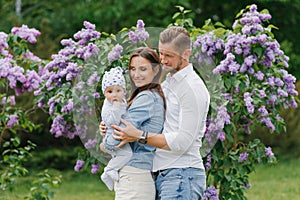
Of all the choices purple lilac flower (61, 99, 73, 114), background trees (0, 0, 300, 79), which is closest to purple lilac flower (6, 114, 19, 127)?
purple lilac flower (61, 99, 73, 114)

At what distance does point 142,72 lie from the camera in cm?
340

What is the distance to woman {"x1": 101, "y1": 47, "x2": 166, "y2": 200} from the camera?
337 centimetres

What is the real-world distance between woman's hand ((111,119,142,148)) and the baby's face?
0.11 m

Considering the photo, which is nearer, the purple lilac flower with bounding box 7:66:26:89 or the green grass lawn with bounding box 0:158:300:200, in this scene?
the purple lilac flower with bounding box 7:66:26:89

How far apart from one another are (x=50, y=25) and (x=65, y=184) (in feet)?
12.9

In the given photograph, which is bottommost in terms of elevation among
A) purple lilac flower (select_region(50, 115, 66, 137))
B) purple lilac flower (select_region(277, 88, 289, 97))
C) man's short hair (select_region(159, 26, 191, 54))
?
purple lilac flower (select_region(50, 115, 66, 137))

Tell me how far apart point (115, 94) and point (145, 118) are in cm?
18

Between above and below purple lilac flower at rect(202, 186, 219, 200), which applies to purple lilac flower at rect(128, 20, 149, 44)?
above

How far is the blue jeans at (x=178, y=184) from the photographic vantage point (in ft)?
11.1

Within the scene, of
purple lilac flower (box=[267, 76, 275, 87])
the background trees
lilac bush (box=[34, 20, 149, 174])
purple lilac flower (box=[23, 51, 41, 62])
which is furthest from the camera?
the background trees

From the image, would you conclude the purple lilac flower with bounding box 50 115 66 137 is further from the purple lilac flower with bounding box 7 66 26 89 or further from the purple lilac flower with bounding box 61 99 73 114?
the purple lilac flower with bounding box 7 66 26 89

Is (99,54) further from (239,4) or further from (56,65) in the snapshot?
(239,4)

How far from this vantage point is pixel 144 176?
134 inches

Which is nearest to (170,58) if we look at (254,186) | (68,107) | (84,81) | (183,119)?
(183,119)
